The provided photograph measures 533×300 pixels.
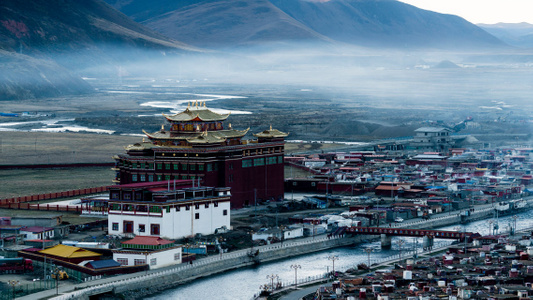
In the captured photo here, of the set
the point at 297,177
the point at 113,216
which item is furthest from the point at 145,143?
the point at 297,177

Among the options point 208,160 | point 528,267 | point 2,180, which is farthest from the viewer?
point 2,180

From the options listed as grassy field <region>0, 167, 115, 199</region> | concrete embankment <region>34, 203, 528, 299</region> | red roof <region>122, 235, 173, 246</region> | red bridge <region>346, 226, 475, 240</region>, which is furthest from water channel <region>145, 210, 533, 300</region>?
grassy field <region>0, 167, 115, 199</region>

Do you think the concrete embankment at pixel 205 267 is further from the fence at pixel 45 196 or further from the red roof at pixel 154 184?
the fence at pixel 45 196

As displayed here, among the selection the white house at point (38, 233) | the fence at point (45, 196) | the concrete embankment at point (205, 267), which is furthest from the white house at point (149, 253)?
the fence at point (45, 196)

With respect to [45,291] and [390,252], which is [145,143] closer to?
[390,252]

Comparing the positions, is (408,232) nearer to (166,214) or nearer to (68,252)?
(166,214)

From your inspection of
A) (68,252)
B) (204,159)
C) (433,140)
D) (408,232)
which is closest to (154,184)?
(204,159)
